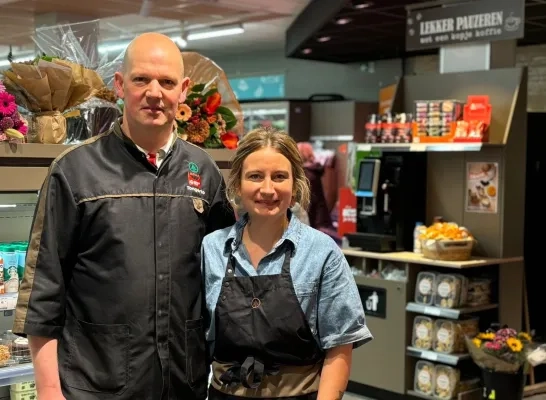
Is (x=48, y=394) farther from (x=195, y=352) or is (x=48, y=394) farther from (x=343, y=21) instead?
(x=343, y=21)

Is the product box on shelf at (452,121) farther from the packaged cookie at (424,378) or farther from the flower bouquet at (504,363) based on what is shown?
the packaged cookie at (424,378)

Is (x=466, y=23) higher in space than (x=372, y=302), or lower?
higher

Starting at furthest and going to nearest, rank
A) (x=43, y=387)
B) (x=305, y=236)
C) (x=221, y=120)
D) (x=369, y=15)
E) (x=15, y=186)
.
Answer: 1. (x=369, y=15)
2. (x=221, y=120)
3. (x=15, y=186)
4. (x=305, y=236)
5. (x=43, y=387)

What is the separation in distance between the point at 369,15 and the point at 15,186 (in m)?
7.02

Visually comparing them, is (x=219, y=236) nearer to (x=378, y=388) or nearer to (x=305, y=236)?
(x=305, y=236)

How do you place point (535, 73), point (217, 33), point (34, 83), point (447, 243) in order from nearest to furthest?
1. point (34, 83)
2. point (447, 243)
3. point (535, 73)
4. point (217, 33)

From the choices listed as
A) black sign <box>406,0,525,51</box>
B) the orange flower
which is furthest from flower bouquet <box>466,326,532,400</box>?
the orange flower

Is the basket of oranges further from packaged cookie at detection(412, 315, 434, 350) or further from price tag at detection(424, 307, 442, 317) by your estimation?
packaged cookie at detection(412, 315, 434, 350)

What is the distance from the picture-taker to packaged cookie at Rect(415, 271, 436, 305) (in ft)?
19.2

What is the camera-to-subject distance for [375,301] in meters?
6.19

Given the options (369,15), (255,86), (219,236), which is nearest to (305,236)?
(219,236)

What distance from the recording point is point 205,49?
47.4 feet

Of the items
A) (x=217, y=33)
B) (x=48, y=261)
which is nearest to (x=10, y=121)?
(x=48, y=261)

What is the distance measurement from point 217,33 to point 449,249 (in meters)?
7.04
